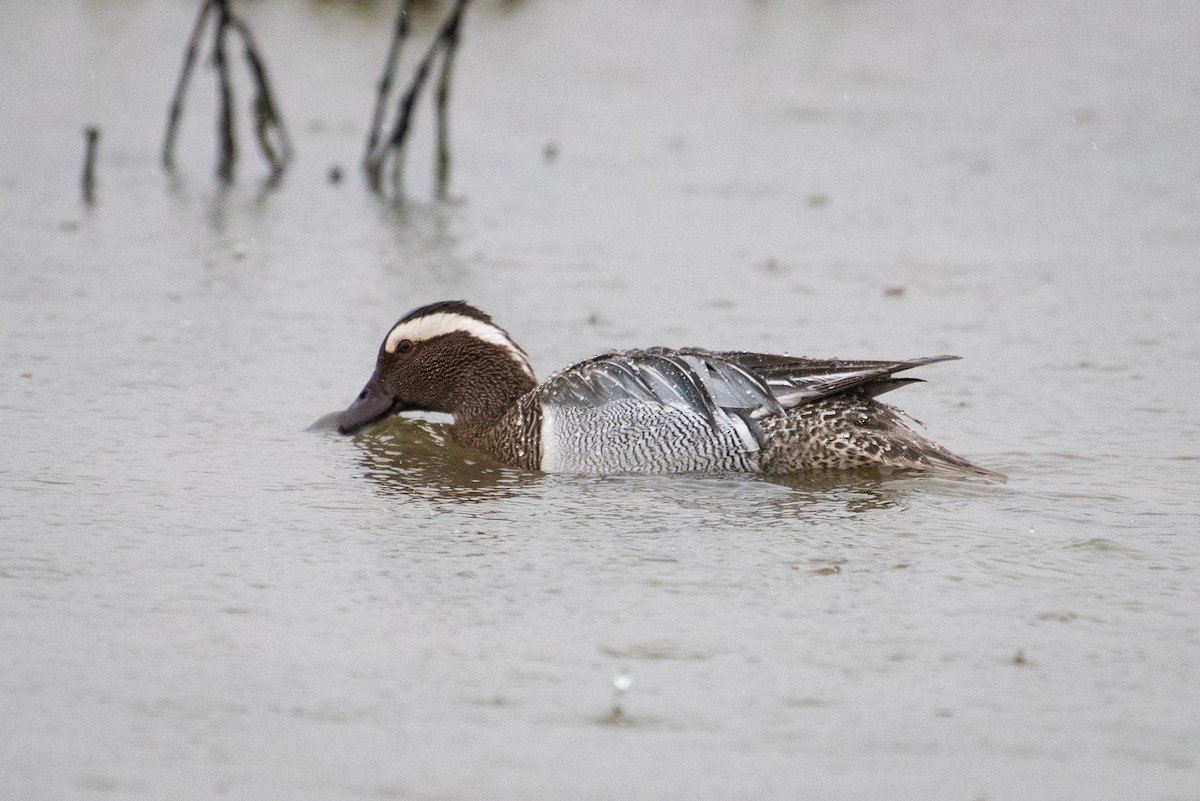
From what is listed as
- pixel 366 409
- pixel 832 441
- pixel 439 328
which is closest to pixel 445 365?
pixel 439 328

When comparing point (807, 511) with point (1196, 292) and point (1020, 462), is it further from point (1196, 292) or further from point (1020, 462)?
point (1196, 292)

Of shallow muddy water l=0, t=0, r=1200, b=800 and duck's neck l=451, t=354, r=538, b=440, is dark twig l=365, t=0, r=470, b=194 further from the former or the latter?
duck's neck l=451, t=354, r=538, b=440

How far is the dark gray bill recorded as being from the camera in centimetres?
762

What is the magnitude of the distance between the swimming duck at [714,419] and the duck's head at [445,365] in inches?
13.1

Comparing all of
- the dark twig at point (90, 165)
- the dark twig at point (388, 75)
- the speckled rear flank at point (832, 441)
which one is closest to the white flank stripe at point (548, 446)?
the speckled rear flank at point (832, 441)

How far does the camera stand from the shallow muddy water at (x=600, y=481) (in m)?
4.43

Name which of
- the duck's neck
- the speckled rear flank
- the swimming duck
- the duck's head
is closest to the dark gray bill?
the duck's head

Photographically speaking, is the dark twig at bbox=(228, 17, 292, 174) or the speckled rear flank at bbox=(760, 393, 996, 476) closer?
the speckled rear flank at bbox=(760, 393, 996, 476)

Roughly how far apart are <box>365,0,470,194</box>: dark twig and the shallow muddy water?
29cm

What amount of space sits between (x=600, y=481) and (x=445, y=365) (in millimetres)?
1109

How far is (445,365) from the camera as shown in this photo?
777cm

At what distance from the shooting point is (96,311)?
9.22 meters

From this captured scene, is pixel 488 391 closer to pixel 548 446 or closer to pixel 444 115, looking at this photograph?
pixel 548 446

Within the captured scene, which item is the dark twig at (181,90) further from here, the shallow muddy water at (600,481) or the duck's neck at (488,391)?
the duck's neck at (488,391)
